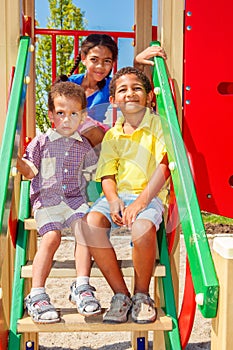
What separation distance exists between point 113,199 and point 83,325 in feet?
1.90

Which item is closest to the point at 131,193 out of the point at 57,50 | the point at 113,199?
the point at 113,199

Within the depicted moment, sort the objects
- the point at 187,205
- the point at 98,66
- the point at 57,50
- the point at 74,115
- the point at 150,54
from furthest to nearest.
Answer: the point at 57,50
the point at 98,66
the point at 150,54
the point at 74,115
the point at 187,205

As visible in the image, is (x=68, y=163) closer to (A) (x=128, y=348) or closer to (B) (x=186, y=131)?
(B) (x=186, y=131)

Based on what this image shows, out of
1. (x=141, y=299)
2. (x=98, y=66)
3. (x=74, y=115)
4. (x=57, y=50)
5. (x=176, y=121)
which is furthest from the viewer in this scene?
(x=57, y=50)

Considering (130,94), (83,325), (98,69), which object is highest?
(98,69)

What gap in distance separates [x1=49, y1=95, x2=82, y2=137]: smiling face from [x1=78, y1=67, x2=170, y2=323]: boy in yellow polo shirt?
0.60 ft

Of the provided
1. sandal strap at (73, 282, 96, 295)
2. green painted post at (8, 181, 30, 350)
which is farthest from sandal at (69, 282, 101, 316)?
green painted post at (8, 181, 30, 350)

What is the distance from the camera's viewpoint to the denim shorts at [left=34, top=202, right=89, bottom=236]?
2.52 meters

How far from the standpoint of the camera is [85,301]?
2281 millimetres

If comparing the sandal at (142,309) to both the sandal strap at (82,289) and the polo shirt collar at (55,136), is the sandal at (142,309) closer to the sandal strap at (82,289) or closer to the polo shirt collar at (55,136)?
the sandal strap at (82,289)

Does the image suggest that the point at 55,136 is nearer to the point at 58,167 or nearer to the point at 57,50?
the point at 58,167

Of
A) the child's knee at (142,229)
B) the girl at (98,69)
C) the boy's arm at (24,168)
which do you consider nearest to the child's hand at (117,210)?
the child's knee at (142,229)

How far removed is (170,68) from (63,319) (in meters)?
1.44

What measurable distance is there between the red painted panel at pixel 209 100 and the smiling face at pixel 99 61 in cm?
56
